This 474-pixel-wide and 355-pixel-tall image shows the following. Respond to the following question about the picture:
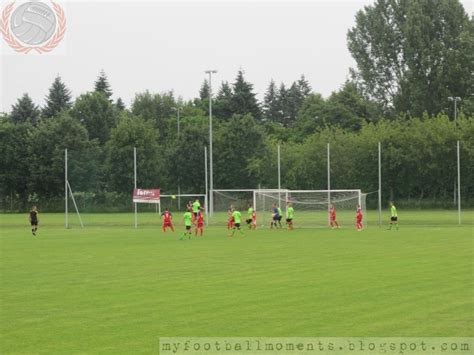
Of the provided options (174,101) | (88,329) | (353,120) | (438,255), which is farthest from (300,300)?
(174,101)

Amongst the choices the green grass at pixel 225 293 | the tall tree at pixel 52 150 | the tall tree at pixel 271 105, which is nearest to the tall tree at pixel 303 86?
the tall tree at pixel 271 105

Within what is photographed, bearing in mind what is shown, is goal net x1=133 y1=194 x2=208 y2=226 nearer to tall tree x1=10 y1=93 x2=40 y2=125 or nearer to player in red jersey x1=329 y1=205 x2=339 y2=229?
player in red jersey x1=329 y1=205 x2=339 y2=229

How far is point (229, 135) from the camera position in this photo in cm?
7181

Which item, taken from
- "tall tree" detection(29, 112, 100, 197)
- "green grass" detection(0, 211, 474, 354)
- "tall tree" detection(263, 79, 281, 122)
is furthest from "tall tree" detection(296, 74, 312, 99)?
"green grass" detection(0, 211, 474, 354)

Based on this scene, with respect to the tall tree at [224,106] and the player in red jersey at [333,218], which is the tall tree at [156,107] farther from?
the player in red jersey at [333,218]

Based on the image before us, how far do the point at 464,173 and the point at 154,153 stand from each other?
2703 centimetres

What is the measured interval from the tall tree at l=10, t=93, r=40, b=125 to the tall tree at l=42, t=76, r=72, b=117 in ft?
7.34

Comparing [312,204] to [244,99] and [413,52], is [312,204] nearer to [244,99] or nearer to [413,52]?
[413,52]

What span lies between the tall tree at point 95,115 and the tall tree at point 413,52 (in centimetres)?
3502

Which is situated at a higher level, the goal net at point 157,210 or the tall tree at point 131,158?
the tall tree at point 131,158

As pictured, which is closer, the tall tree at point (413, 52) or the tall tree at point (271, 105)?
the tall tree at point (413, 52)

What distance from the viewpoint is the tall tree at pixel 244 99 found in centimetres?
11006

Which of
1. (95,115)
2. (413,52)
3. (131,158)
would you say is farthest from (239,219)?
Answer: (95,115)

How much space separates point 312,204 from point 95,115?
6222 centimetres
